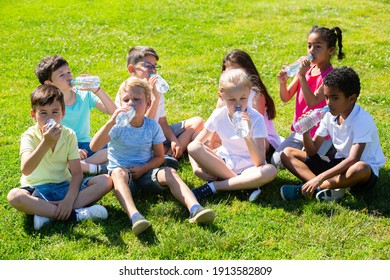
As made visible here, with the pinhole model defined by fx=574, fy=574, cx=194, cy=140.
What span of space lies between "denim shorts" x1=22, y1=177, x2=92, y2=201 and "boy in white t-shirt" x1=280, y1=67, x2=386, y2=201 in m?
1.95

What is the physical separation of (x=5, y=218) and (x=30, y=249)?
23.2 inches

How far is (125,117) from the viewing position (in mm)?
5191

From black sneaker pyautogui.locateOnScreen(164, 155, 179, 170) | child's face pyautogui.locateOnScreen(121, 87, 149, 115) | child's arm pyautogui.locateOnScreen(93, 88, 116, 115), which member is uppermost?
child's face pyautogui.locateOnScreen(121, 87, 149, 115)

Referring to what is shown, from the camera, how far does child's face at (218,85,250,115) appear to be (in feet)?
17.3

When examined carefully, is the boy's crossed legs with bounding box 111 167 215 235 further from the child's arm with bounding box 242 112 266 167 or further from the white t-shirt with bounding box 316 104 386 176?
the white t-shirt with bounding box 316 104 386 176

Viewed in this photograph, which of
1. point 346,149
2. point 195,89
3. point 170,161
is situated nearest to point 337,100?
point 346,149

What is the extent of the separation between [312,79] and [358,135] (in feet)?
4.06

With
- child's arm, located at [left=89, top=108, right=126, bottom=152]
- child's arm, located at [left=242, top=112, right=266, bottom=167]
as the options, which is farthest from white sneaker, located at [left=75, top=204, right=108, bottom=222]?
child's arm, located at [left=242, top=112, right=266, bottom=167]

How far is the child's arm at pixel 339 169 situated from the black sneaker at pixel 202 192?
0.86 m

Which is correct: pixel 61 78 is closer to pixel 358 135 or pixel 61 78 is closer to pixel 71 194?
pixel 71 194
